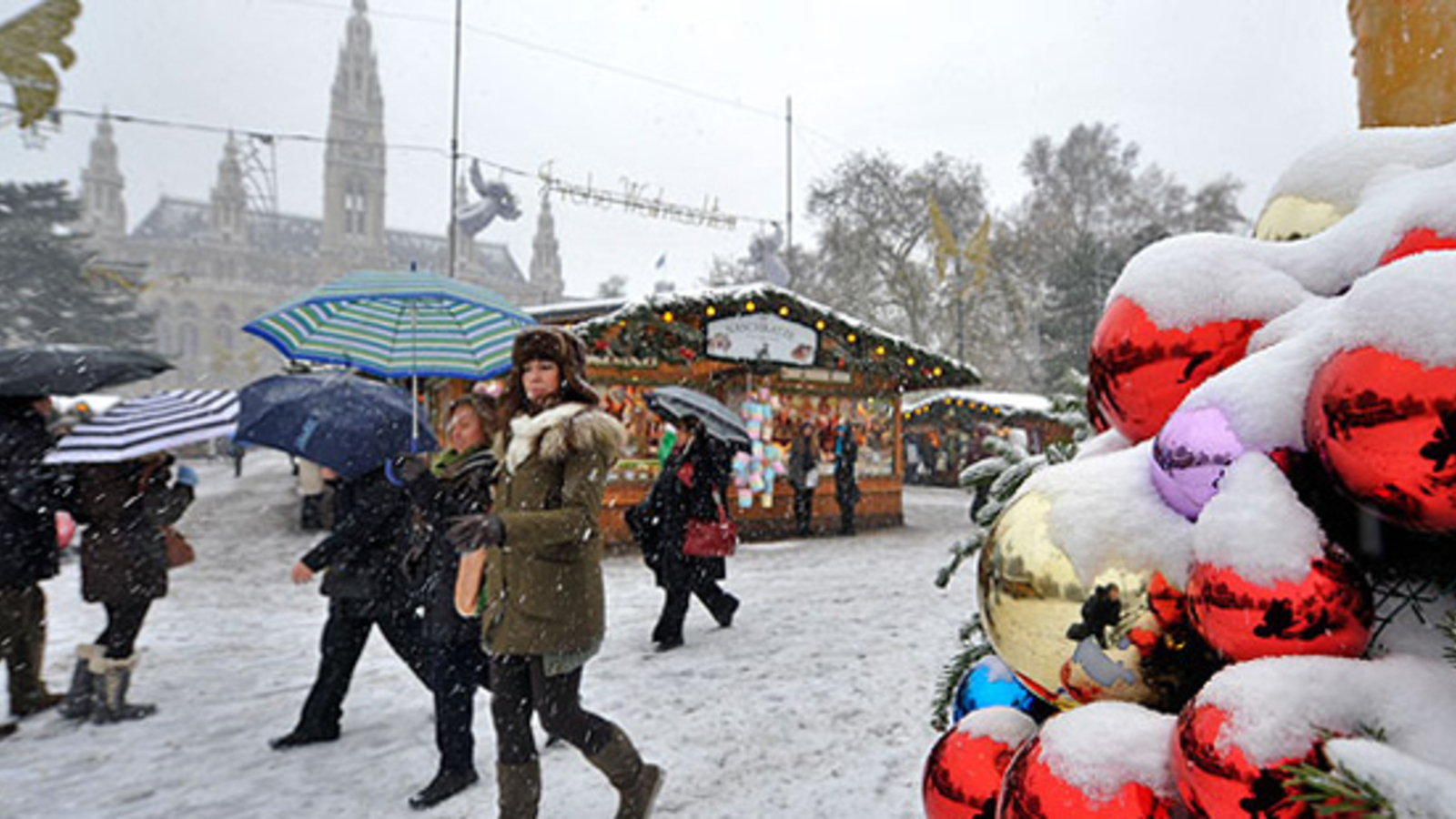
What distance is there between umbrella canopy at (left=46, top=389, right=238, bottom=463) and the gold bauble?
159 inches

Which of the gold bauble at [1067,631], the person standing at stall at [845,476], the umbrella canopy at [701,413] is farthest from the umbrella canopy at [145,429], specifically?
the person standing at stall at [845,476]

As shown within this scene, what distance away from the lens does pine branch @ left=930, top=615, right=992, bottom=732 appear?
1313mm

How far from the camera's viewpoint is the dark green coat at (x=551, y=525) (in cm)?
235

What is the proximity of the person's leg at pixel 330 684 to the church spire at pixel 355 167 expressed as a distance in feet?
241

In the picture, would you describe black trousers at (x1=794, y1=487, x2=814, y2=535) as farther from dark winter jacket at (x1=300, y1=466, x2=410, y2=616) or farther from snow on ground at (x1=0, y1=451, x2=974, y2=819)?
dark winter jacket at (x1=300, y1=466, x2=410, y2=616)

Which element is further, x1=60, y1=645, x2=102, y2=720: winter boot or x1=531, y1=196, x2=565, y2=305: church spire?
x1=531, y1=196, x2=565, y2=305: church spire

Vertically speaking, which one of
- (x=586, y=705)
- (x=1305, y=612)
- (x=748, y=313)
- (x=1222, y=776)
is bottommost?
(x=586, y=705)

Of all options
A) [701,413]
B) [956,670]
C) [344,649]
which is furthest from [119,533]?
[956,670]

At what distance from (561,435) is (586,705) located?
2.40 metres

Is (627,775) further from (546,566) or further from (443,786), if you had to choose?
(443,786)

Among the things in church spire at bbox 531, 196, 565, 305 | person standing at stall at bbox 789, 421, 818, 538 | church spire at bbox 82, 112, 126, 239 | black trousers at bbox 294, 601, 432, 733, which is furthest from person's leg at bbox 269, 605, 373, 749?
church spire at bbox 82, 112, 126, 239

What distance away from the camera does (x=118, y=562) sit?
3979mm

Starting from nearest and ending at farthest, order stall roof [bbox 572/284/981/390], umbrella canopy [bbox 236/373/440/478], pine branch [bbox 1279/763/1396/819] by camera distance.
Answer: pine branch [bbox 1279/763/1396/819]
umbrella canopy [bbox 236/373/440/478]
stall roof [bbox 572/284/981/390]

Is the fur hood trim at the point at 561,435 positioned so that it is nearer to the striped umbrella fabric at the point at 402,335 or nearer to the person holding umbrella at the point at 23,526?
the striped umbrella fabric at the point at 402,335
